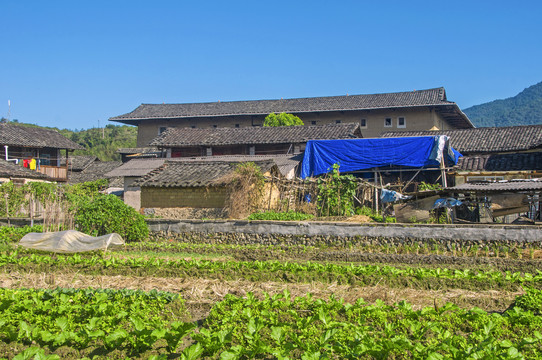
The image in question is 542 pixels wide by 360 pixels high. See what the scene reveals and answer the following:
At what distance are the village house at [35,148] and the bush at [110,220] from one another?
2025 cm

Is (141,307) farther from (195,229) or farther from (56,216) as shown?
(56,216)

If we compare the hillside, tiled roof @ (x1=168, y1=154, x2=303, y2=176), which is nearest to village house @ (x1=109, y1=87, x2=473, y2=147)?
tiled roof @ (x1=168, y1=154, x2=303, y2=176)

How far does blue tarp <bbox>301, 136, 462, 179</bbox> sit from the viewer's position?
24.4 meters

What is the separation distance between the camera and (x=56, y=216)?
18.3 metres

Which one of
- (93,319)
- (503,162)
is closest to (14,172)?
(503,162)

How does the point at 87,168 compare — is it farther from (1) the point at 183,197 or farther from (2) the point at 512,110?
(2) the point at 512,110

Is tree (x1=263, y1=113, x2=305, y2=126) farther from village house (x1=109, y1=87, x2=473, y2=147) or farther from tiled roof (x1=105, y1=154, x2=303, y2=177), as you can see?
tiled roof (x1=105, y1=154, x2=303, y2=177)

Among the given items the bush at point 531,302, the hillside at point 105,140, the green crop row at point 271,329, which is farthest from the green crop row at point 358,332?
the hillside at point 105,140

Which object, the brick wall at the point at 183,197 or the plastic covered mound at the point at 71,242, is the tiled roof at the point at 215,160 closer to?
the brick wall at the point at 183,197

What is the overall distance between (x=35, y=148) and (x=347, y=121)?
72.8 feet

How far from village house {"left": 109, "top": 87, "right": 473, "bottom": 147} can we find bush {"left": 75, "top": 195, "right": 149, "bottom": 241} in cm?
2513

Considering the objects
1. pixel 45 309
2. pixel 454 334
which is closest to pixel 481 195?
pixel 454 334

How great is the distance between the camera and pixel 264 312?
7.14 meters

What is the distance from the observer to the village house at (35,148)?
3575cm
